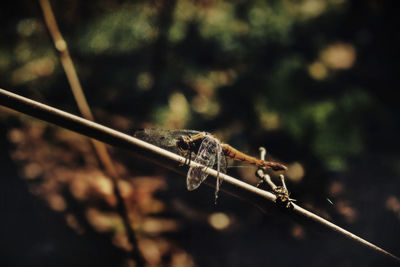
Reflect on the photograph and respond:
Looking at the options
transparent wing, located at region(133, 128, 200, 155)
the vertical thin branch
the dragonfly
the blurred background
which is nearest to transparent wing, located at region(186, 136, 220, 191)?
the dragonfly

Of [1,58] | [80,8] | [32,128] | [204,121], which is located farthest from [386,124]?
[1,58]

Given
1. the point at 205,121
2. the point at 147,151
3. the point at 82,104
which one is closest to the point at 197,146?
the point at 147,151

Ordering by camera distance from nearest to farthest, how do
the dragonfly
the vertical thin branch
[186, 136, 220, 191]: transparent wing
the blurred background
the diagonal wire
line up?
1. the diagonal wire
2. [186, 136, 220, 191]: transparent wing
3. the dragonfly
4. the vertical thin branch
5. the blurred background

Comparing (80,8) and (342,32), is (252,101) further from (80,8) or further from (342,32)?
(80,8)

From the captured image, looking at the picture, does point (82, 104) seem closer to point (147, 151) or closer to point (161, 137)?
point (161, 137)

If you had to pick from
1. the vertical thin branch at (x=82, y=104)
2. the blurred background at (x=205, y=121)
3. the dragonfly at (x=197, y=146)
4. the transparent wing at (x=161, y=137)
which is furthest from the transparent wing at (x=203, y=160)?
the vertical thin branch at (x=82, y=104)

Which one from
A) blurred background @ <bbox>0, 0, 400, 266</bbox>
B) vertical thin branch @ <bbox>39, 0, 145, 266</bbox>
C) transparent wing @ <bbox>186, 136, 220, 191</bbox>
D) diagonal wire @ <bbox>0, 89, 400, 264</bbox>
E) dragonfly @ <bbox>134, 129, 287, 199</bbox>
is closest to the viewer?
diagonal wire @ <bbox>0, 89, 400, 264</bbox>

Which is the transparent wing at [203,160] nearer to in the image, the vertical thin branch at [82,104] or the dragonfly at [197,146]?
the dragonfly at [197,146]

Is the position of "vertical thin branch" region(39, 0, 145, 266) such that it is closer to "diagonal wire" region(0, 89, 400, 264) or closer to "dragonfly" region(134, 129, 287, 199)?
"dragonfly" region(134, 129, 287, 199)
